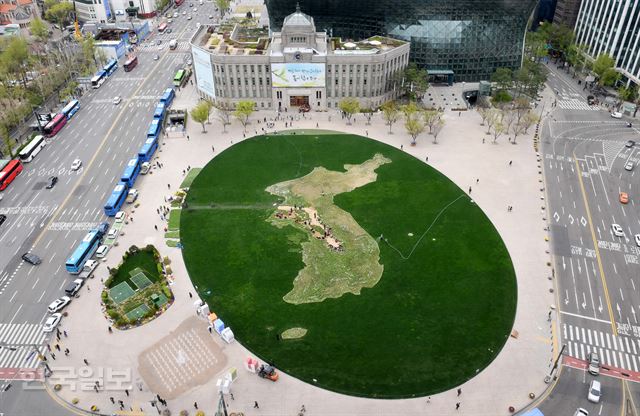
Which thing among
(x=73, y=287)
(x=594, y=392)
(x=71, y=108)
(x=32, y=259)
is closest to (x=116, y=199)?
(x=32, y=259)

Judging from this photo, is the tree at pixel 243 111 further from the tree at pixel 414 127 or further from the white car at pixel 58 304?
the white car at pixel 58 304

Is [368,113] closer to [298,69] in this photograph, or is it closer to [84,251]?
[298,69]

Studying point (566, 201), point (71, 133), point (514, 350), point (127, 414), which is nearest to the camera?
point (127, 414)

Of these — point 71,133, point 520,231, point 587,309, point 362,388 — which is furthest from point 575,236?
point 71,133

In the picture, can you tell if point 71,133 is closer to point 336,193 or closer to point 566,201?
point 336,193

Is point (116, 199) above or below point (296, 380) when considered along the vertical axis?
above

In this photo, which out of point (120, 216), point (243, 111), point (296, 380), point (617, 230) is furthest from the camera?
point (243, 111)

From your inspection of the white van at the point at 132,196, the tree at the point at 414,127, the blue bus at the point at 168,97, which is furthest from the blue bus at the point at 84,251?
the tree at the point at 414,127
